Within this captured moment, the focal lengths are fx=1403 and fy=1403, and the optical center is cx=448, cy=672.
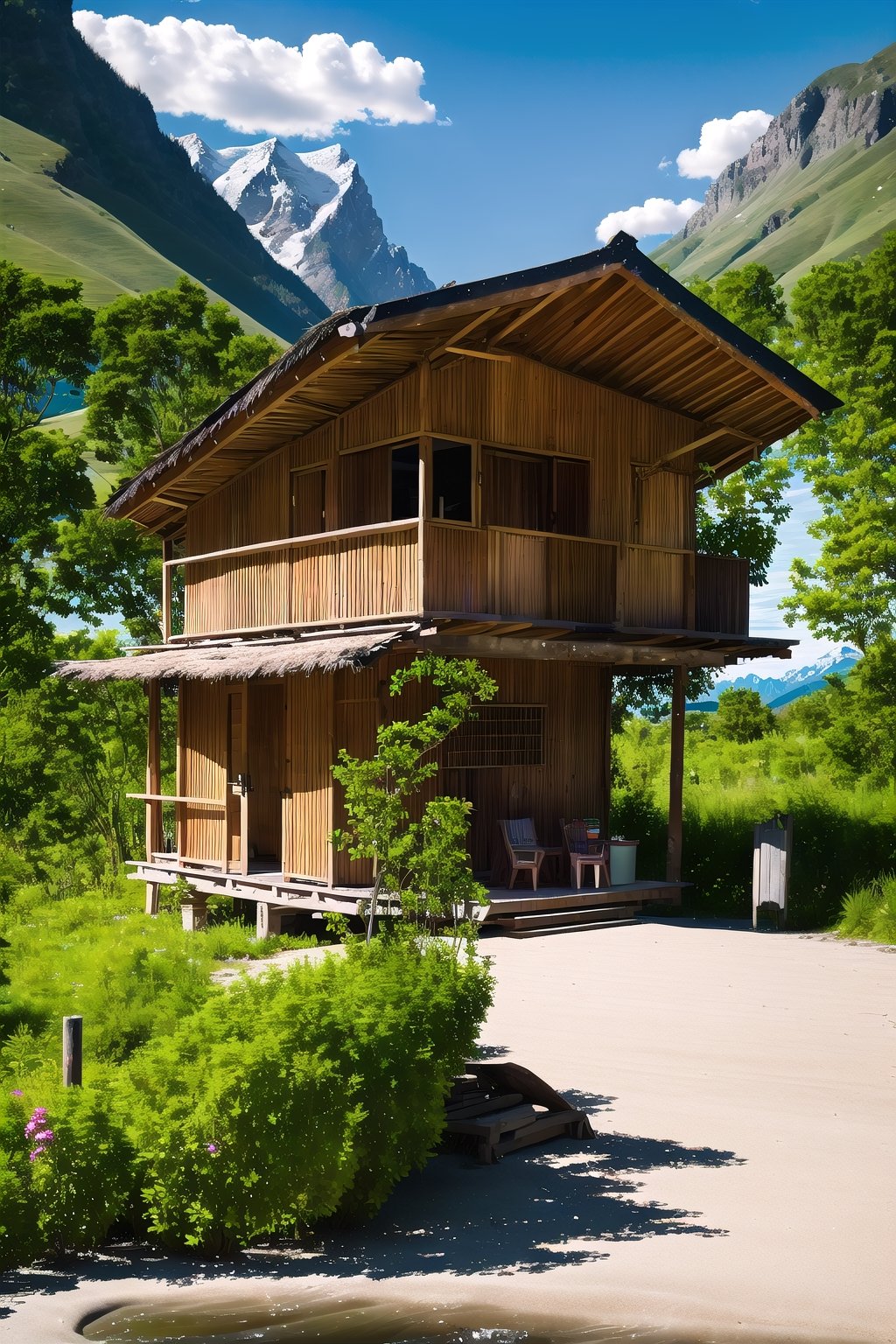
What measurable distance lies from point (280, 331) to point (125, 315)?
408 ft

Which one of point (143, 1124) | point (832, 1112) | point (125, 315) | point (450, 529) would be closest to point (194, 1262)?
point (143, 1124)

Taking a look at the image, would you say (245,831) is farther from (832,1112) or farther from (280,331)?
(280,331)

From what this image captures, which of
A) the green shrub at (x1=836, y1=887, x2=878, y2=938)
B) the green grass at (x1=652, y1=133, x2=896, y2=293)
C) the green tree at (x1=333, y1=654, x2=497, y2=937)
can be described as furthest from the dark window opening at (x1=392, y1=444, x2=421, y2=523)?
the green grass at (x1=652, y1=133, x2=896, y2=293)

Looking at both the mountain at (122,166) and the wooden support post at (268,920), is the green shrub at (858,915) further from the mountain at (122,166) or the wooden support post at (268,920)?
the mountain at (122,166)

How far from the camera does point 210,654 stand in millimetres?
19109

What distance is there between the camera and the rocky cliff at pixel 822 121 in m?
175

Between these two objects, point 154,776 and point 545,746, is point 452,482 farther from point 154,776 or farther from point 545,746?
point 154,776

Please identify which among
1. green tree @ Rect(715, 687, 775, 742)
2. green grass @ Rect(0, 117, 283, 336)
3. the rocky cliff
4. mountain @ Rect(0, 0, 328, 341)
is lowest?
green tree @ Rect(715, 687, 775, 742)

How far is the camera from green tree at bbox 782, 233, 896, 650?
29578 mm

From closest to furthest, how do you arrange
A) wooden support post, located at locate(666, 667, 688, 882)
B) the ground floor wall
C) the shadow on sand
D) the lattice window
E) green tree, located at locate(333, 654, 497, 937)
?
the shadow on sand
green tree, located at locate(333, 654, 497, 937)
the ground floor wall
the lattice window
wooden support post, located at locate(666, 667, 688, 882)

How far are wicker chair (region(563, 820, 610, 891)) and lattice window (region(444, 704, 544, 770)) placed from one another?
3.46 feet

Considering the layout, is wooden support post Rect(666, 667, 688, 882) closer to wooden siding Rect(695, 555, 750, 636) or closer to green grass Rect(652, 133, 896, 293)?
wooden siding Rect(695, 555, 750, 636)

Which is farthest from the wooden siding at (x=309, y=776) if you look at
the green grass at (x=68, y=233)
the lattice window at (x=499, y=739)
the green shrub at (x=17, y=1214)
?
the green grass at (x=68, y=233)

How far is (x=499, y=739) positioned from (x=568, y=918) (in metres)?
2.63
